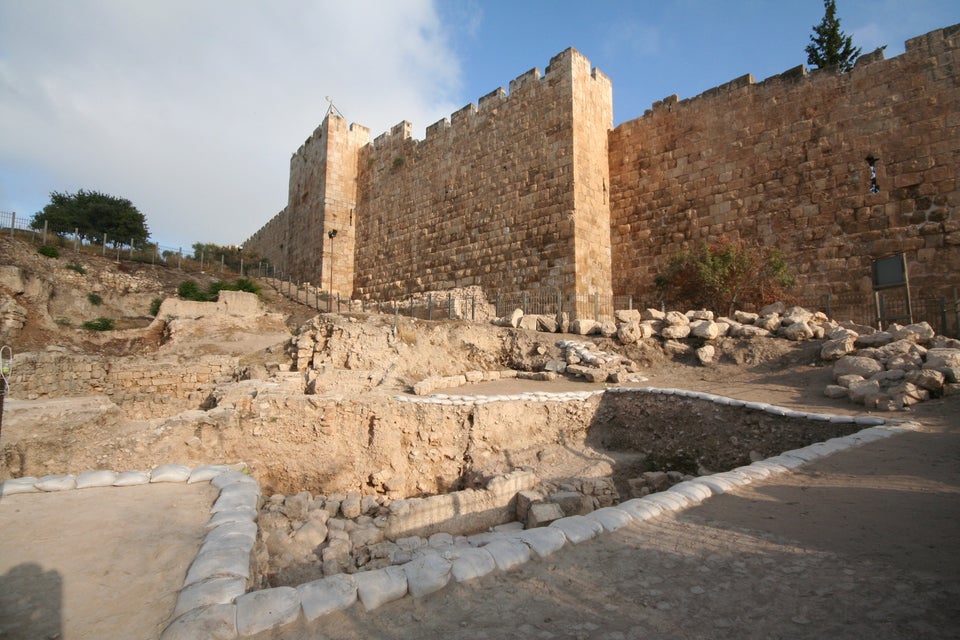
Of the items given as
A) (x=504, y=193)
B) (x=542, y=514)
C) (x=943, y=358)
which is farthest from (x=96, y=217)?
(x=943, y=358)

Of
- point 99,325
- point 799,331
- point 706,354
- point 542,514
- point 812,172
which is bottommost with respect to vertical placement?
point 542,514

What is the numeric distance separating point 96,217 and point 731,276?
30.3 m

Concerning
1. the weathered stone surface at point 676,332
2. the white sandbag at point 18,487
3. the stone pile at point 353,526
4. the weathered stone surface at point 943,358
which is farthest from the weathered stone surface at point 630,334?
the white sandbag at point 18,487

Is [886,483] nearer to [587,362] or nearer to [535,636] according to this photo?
[535,636]

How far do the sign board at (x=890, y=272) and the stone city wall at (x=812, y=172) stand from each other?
2.96 ft

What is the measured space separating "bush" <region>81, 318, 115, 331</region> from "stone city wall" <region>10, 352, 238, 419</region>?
18.0ft

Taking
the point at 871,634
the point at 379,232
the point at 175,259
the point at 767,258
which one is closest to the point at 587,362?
the point at 767,258

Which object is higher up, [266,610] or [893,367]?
[893,367]

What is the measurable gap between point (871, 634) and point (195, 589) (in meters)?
3.02

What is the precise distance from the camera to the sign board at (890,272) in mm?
10086

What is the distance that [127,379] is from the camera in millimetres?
8352

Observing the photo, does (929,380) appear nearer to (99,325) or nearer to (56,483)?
(56,483)

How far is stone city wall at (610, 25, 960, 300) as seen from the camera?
35.3 feet

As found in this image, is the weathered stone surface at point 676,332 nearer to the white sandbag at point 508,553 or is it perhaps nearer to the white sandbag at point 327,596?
the white sandbag at point 508,553
